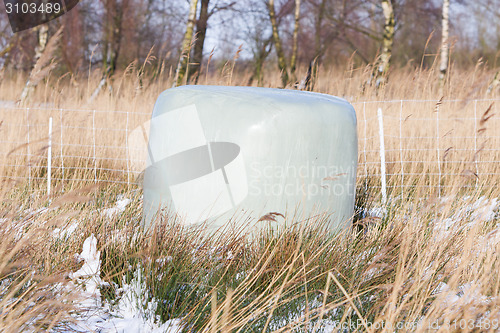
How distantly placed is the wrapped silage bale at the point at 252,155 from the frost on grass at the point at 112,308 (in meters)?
0.35

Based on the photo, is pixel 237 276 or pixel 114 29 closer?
pixel 237 276

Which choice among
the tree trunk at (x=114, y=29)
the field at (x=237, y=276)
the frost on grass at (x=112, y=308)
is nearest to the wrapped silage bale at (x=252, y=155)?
the field at (x=237, y=276)

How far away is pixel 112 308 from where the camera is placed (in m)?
1.46

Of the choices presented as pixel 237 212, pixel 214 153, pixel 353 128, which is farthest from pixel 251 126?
pixel 353 128

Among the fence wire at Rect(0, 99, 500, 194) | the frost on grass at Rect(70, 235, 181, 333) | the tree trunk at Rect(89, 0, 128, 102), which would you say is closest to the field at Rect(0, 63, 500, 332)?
the frost on grass at Rect(70, 235, 181, 333)

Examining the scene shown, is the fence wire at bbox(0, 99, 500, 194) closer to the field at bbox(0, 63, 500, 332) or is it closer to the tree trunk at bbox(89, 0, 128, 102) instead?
the field at bbox(0, 63, 500, 332)

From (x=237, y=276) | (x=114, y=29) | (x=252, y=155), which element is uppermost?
(x=114, y=29)

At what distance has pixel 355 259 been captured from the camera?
5.48 feet

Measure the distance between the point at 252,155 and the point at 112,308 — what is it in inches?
28.6

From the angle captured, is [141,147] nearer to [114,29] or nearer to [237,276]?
[237,276]

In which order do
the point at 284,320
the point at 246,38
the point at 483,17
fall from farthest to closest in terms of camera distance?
the point at 483,17 → the point at 246,38 → the point at 284,320

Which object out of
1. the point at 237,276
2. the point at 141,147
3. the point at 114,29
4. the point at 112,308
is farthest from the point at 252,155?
the point at 114,29

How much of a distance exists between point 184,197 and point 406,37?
1256cm

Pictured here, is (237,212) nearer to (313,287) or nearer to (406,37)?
(313,287)
